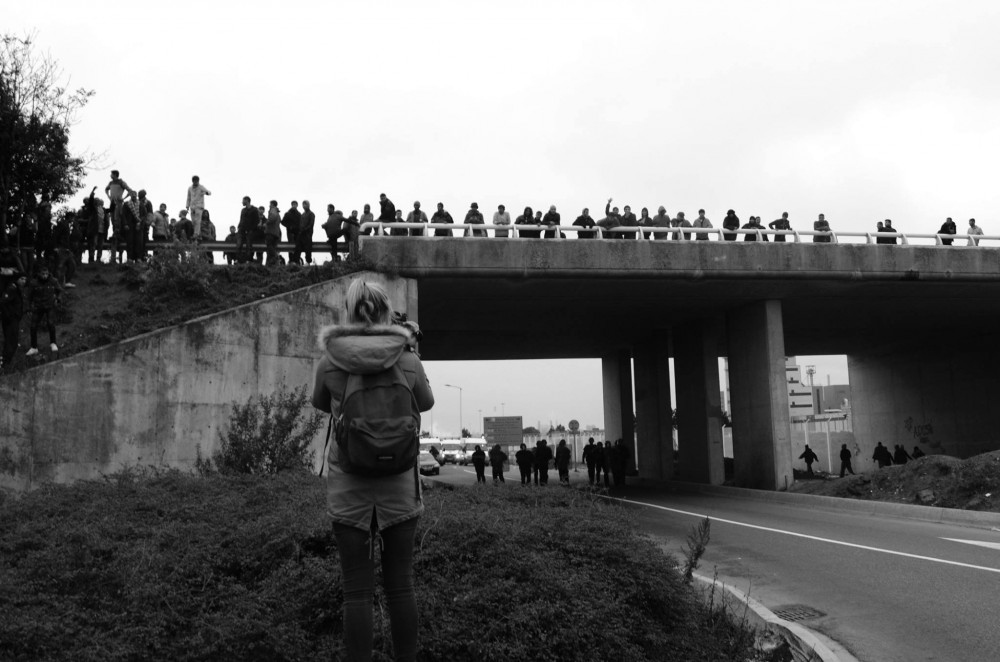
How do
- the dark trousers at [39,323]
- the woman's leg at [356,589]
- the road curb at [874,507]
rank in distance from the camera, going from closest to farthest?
the woman's leg at [356,589] < the dark trousers at [39,323] < the road curb at [874,507]

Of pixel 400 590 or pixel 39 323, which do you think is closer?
pixel 400 590

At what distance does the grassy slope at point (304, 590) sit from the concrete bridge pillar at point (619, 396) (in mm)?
29357

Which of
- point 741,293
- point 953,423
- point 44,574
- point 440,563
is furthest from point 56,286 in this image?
point 953,423

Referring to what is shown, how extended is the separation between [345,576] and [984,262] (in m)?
23.2

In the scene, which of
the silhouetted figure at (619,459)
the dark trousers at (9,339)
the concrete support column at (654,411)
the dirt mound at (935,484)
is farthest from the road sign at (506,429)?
the dark trousers at (9,339)

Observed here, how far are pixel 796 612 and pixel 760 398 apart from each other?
17353 mm

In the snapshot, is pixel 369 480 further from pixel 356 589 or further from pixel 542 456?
pixel 542 456

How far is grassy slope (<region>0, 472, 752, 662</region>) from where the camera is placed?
4.52m

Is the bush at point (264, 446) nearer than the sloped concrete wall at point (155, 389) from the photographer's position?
Yes

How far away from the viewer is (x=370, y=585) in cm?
365

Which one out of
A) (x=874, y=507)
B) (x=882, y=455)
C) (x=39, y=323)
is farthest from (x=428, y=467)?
(x=39, y=323)

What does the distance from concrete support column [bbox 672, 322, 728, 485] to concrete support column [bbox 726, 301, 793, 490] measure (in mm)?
1938

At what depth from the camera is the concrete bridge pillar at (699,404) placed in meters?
27.6

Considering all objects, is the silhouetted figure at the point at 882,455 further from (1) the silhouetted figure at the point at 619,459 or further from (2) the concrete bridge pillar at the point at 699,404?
(1) the silhouetted figure at the point at 619,459
